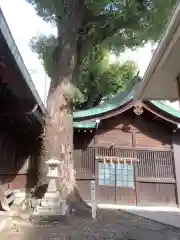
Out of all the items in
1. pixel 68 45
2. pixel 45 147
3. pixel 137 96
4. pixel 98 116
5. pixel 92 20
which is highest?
pixel 92 20

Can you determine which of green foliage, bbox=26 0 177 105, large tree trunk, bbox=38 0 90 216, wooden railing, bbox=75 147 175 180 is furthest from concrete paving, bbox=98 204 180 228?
green foliage, bbox=26 0 177 105

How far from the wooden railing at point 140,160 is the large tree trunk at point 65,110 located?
139 inches

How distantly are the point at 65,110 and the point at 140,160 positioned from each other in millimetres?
5182

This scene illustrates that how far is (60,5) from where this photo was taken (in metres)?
9.30

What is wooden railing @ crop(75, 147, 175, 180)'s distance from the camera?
482 inches

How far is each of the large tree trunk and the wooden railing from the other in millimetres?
3519

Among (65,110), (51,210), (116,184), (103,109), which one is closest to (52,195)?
(51,210)

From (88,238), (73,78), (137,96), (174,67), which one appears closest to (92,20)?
(73,78)

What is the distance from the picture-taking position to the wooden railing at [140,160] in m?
12.2

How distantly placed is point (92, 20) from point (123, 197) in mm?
7383

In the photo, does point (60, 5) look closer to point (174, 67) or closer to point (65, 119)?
point (65, 119)

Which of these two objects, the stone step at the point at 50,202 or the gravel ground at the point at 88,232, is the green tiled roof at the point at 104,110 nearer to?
the stone step at the point at 50,202

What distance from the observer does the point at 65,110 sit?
8.95 m

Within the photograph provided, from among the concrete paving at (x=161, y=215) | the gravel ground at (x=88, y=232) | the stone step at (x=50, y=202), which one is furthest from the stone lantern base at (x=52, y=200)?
the concrete paving at (x=161, y=215)
